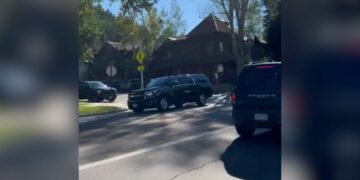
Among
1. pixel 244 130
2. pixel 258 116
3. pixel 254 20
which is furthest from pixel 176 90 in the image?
pixel 254 20

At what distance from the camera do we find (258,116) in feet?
28.7

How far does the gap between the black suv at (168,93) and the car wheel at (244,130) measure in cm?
962

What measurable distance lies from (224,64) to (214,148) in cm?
3799

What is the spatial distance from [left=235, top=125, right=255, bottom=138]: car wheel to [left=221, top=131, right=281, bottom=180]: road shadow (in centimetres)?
14

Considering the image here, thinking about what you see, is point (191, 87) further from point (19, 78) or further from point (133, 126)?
point (19, 78)

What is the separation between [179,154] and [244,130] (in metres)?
2.31

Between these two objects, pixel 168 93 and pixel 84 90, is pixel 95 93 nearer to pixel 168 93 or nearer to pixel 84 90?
pixel 84 90

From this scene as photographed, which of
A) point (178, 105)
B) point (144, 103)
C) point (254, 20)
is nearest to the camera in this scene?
point (144, 103)

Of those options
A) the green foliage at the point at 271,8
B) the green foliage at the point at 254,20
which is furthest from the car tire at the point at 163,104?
the green foliage at the point at 254,20

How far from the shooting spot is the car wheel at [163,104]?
19086mm

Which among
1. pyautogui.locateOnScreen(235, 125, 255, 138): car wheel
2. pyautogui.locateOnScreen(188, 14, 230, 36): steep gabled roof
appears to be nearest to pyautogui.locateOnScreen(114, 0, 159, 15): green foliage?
pyautogui.locateOnScreen(235, 125, 255, 138): car wheel

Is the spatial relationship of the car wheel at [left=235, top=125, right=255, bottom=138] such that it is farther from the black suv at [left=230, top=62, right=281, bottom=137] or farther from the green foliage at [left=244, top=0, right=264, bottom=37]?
the green foliage at [left=244, top=0, right=264, bottom=37]

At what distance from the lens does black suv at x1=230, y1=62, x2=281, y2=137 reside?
27.5ft

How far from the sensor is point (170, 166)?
22.0 feet
